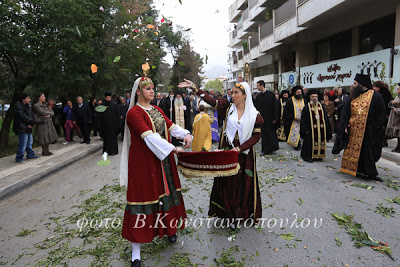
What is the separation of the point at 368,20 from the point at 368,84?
10969mm

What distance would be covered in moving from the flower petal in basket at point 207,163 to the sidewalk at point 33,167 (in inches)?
182

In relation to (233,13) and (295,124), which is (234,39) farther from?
(295,124)

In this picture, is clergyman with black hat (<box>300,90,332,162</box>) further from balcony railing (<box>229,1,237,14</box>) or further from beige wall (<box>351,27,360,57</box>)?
balcony railing (<box>229,1,237,14</box>)

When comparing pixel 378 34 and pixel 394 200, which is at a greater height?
pixel 378 34

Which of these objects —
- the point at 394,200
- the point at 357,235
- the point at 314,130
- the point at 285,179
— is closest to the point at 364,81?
the point at 314,130

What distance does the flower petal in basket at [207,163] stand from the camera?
3021 millimetres

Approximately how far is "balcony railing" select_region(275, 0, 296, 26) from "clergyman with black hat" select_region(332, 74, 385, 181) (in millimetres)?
13784

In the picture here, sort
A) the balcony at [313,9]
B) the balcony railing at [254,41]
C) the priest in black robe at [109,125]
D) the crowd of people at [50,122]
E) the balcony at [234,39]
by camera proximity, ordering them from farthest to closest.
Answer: the balcony at [234,39] → the balcony railing at [254,41] → the balcony at [313,9] → the priest in black robe at [109,125] → the crowd of people at [50,122]

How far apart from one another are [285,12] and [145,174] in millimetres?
19431

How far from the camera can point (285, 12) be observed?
1923 cm

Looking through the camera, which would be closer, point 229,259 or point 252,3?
point 229,259

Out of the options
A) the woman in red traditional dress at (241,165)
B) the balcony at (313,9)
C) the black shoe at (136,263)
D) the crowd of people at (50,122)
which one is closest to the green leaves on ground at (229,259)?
the woman in red traditional dress at (241,165)

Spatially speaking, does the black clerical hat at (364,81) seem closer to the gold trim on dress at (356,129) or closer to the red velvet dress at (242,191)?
the gold trim on dress at (356,129)

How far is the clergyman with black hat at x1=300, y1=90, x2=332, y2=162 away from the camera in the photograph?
7797 mm
